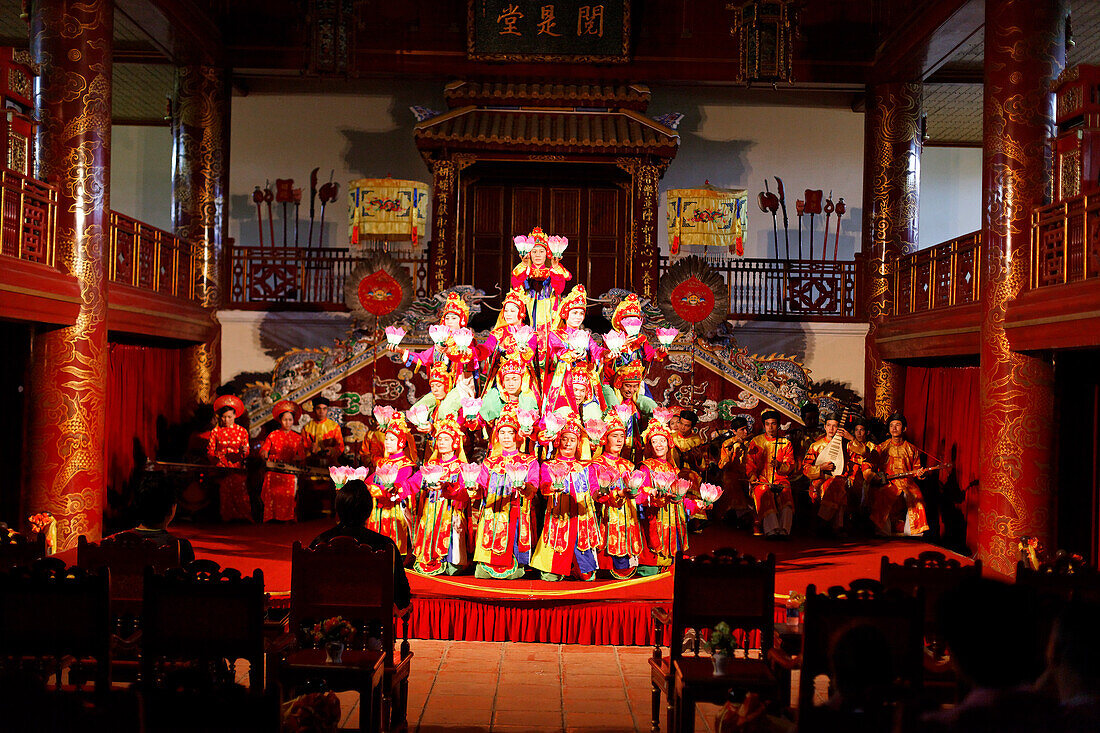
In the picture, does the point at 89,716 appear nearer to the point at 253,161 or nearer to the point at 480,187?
the point at 480,187

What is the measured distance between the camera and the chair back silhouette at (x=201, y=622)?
3404 millimetres

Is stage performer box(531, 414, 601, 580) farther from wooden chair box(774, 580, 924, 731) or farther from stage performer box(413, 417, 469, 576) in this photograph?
wooden chair box(774, 580, 924, 731)

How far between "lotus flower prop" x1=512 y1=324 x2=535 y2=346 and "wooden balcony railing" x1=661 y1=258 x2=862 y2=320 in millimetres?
4903

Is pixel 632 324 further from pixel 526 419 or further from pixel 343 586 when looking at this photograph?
pixel 343 586

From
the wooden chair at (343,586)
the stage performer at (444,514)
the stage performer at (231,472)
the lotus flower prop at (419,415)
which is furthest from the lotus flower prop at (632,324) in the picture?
the stage performer at (231,472)

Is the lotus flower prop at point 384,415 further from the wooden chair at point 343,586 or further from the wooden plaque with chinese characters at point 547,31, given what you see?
the wooden plaque with chinese characters at point 547,31

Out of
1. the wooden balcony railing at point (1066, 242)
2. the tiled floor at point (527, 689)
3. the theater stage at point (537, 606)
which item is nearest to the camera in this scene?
the tiled floor at point (527, 689)

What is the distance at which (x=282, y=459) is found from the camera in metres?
9.04

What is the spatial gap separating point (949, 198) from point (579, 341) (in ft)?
29.6

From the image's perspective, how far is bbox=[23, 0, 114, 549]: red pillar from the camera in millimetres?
7012

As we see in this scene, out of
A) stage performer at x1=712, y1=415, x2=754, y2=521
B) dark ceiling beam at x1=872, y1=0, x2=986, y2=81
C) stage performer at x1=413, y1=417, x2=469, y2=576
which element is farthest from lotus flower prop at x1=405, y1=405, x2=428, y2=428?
dark ceiling beam at x1=872, y1=0, x2=986, y2=81

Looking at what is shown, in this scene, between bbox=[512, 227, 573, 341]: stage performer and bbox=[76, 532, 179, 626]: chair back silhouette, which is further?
bbox=[512, 227, 573, 341]: stage performer

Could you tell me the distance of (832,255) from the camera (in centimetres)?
1264

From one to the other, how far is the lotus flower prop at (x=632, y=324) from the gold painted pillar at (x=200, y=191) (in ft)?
19.2
